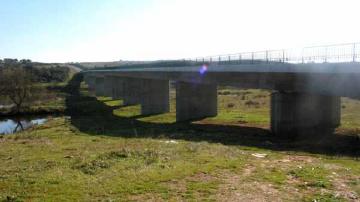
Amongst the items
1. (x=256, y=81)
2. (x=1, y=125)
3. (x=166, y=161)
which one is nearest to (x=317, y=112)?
(x=256, y=81)

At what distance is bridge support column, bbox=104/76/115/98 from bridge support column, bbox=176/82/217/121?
49518mm

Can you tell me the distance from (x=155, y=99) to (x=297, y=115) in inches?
1188

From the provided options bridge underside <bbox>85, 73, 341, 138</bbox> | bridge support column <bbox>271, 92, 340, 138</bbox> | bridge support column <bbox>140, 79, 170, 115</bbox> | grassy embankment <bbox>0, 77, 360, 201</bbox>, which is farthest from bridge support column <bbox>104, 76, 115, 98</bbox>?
grassy embankment <bbox>0, 77, 360, 201</bbox>

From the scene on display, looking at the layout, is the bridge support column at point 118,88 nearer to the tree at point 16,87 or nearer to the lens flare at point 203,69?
the tree at point 16,87

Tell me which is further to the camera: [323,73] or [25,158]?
[323,73]

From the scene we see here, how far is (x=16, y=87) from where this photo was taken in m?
68.3

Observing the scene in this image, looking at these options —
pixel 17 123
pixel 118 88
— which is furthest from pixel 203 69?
pixel 118 88

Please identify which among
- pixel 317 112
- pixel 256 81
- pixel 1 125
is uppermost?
pixel 256 81

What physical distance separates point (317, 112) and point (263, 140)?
23.1 feet

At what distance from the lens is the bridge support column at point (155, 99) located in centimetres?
5866

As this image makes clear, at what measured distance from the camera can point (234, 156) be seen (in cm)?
1830

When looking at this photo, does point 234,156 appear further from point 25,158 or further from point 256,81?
point 256,81

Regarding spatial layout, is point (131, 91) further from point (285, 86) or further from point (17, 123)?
point (285, 86)

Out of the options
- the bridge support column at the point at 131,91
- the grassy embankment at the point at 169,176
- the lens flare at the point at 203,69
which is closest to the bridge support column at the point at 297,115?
the lens flare at the point at 203,69
